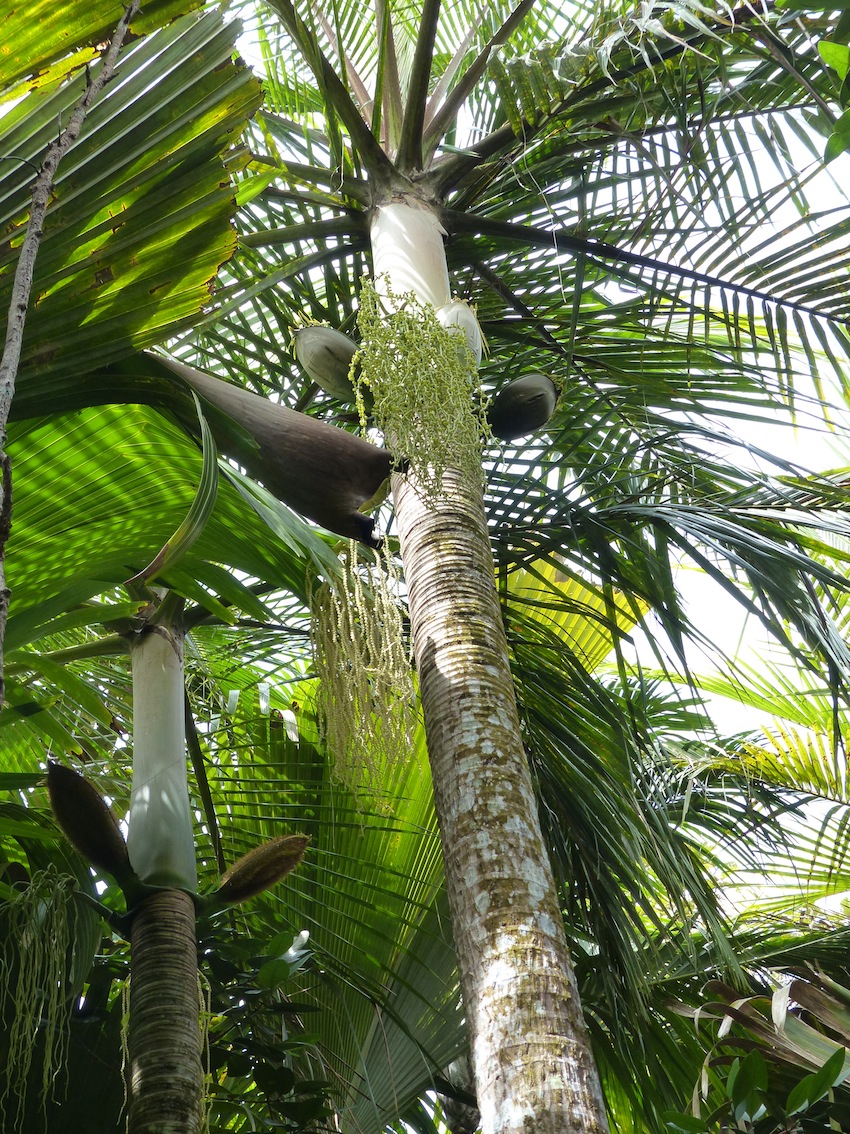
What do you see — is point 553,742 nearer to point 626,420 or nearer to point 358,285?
point 626,420

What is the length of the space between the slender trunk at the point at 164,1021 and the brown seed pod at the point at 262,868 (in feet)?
0.31

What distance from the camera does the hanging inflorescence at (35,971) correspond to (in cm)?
179

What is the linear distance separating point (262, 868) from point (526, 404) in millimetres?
1238

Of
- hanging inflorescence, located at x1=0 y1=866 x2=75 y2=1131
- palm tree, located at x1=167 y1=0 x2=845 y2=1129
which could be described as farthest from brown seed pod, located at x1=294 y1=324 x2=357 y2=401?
hanging inflorescence, located at x1=0 y1=866 x2=75 y2=1131

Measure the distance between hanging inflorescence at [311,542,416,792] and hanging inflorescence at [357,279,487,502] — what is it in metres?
0.21

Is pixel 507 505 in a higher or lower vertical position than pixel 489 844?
higher

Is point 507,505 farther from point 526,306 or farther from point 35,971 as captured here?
point 35,971

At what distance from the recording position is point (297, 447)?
173 centimetres

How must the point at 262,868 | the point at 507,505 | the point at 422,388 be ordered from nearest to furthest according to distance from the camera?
the point at 262,868 → the point at 422,388 → the point at 507,505

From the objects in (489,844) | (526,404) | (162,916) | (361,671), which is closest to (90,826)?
(162,916)

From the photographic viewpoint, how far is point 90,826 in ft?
6.14

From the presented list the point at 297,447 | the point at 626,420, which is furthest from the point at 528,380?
the point at 297,447

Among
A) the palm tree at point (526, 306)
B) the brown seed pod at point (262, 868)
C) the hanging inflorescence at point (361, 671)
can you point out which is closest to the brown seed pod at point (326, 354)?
the palm tree at point (526, 306)

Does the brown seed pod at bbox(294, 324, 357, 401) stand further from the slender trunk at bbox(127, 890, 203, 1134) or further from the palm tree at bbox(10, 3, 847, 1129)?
the slender trunk at bbox(127, 890, 203, 1134)
